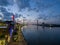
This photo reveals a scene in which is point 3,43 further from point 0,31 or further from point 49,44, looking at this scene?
point 49,44

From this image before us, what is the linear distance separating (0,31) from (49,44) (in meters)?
18.9

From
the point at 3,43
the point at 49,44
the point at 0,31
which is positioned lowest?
the point at 49,44

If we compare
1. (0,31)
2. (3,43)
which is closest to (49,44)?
(0,31)

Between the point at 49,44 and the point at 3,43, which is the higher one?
the point at 3,43

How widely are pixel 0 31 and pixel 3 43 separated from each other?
3317mm

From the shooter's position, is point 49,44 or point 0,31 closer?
point 0,31

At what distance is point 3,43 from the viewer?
912cm

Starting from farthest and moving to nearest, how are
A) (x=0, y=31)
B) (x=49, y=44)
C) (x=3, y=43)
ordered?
(x=49, y=44) < (x=0, y=31) < (x=3, y=43)

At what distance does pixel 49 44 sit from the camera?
2900 centimetres

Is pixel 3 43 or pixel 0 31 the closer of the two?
pixel 3 43

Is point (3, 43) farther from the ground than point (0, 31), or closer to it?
closer to it

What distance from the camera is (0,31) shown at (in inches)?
481

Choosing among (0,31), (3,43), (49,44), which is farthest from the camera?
(49,44)
